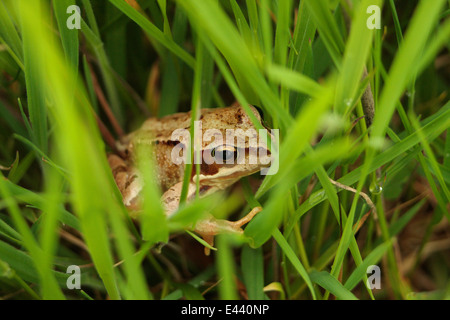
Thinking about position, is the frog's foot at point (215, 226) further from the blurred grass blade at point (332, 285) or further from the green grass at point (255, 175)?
the blurred grass blade at point (332, 285)

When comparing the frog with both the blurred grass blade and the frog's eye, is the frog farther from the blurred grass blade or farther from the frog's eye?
the blurred grass blade

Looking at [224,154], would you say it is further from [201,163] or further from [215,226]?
[215,226]

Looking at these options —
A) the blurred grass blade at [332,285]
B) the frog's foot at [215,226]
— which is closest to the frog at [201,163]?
the frog's foot at [215,226]

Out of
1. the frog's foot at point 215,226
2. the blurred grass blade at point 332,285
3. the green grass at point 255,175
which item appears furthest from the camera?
the frog's foot at point 215,226

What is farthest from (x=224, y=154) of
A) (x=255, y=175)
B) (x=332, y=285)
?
(x=332, y=285)

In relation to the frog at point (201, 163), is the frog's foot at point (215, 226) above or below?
below

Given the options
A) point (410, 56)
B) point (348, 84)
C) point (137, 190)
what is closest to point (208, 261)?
point (137, 190)

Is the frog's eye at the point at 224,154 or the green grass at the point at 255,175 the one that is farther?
the frog's eye at the point at 224,154
